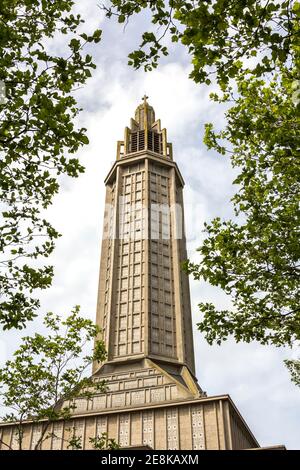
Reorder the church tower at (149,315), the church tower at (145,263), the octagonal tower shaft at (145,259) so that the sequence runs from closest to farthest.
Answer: the church tower at (149,315) < the church tower at (145,263) < the octagonal tower shaft at (145,259)

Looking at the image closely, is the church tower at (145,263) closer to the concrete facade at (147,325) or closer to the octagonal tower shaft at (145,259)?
the octagonal tower shaft at (145,259)

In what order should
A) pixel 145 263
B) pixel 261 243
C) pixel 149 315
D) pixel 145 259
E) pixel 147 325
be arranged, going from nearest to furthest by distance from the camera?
1. pixel 261 243
2. pixel 147 325
3. pixel 149 315
4. pixel 145 263
5. pixel 145 259

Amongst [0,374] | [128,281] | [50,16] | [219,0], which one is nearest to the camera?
[219,0]

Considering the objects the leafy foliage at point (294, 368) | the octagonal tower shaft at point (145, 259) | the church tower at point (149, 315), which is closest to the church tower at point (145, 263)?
the octagonal tower shaft at point (145, 259)

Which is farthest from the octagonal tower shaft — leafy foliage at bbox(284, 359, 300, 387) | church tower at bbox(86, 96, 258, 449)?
leafy foliage at bbox(284, 359, 300, 387)

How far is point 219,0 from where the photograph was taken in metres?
8.05

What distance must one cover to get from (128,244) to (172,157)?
18.2 meters

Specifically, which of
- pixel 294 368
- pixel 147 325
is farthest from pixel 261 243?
pixel 147 325

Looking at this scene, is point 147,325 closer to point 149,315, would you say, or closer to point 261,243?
point 149,315

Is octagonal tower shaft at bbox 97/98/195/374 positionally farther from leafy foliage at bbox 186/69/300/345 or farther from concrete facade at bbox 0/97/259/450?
leafy foliage at bbox 186/69/300/345

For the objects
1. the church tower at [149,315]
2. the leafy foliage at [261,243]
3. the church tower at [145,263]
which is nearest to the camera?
the leafy foliage at [261,243]

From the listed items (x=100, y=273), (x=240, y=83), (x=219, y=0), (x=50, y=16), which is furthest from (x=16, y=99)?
(x=100, y=273)

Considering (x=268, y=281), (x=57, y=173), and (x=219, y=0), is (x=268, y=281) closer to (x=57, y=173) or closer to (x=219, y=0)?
(x=57, y=173)
